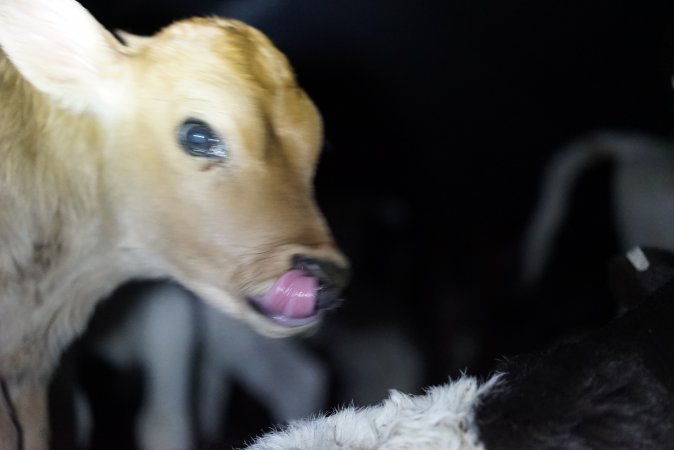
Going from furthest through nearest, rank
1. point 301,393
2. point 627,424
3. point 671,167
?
point 671,167 < point 301,393 < point 627,424

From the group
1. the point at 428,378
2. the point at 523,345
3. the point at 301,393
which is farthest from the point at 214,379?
the point at 523,345

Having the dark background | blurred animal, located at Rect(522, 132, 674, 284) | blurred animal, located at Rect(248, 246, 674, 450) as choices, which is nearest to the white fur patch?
blurred animal, located at Rect(248, 246, 674, 450)

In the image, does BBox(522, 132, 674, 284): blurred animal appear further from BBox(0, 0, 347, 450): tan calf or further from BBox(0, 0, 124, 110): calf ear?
BBox(0, 0, 124, 110): calf ear

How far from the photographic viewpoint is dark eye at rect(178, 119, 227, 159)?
48 centimetres

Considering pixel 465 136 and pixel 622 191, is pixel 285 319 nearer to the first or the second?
pixel 465 136

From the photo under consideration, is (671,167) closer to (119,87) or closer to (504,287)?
(504,287)

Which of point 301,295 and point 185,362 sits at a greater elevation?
point 301,295

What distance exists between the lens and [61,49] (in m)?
0.48

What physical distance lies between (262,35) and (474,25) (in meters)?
0.19

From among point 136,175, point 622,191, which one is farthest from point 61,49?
point 622,191

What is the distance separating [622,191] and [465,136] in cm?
17

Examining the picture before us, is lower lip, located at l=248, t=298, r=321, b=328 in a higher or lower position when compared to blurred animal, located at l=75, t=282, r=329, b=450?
higher

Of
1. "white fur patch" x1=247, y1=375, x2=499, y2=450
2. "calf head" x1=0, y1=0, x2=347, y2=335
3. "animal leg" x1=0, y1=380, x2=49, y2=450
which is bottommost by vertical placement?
"animal leg" x1=0, y1=380, x2=49, y2=450

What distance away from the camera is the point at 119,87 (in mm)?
486
